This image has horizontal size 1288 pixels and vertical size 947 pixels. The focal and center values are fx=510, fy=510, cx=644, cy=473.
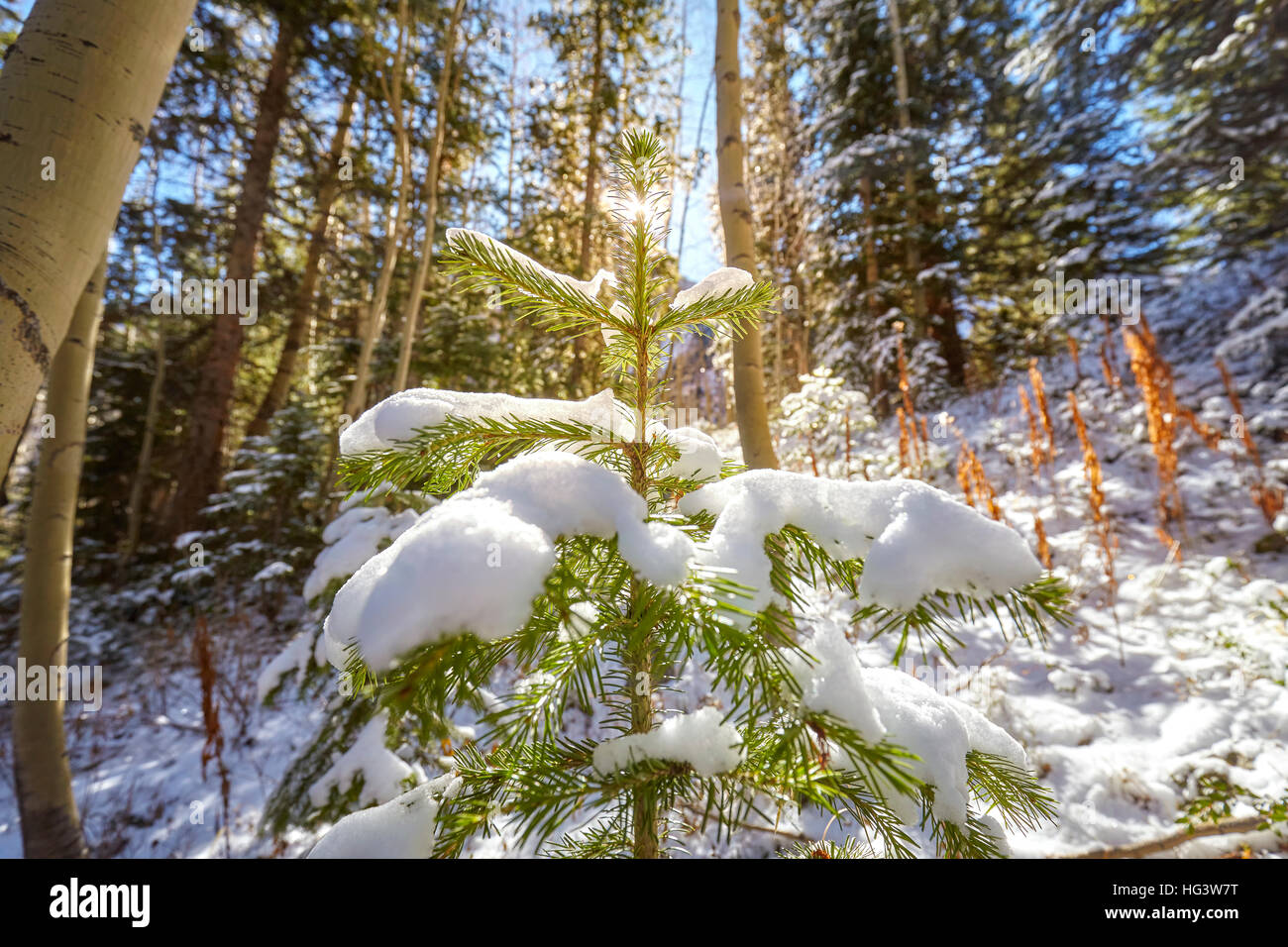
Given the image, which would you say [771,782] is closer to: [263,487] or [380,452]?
[380,452]

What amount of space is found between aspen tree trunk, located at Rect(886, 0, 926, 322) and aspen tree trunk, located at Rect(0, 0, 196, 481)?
8794 mm

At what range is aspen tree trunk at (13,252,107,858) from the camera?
2.22 m

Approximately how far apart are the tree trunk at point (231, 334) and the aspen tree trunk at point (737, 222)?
7162mm

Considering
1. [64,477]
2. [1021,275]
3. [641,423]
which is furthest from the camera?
[1021,275]

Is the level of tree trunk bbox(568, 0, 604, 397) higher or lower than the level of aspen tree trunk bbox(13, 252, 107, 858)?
higher

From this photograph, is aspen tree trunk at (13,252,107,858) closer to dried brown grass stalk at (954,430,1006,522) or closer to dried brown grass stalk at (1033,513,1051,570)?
dried brown grass stalk at (954,430,1006,522)

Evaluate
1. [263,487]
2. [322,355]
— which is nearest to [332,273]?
[322,355]

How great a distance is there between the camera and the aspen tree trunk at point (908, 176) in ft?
26.6

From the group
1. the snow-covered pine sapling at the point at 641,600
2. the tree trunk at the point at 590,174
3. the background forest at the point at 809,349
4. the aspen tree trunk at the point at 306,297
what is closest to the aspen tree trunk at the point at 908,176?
the background forest at the point at 809,349

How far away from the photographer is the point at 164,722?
164 inches

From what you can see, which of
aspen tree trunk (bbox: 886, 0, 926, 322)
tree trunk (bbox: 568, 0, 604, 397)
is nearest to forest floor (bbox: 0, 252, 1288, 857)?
aspen tree trunk (bbox: 886, 0, 926, 322)

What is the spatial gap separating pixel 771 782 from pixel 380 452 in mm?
773

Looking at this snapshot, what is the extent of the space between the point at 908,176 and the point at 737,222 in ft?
26.5

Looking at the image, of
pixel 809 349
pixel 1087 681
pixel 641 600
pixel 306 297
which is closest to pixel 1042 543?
pixel 1087 681
